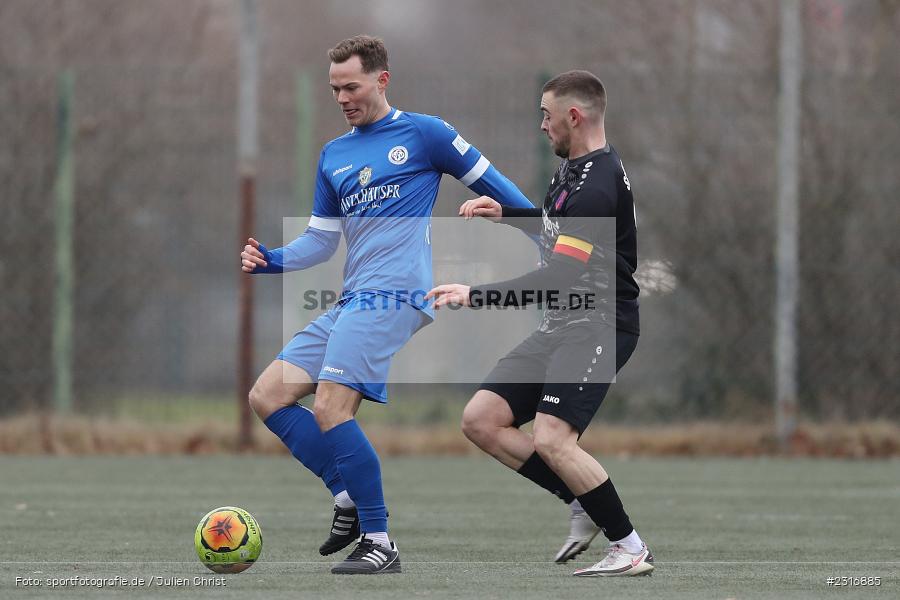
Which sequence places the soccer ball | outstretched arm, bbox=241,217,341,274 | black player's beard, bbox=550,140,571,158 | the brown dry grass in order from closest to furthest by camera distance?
the soccer ball < black player's beard, bbox=550,140,571,158 < outstretched arm, bbox=241,217,341,274 < the brown dry grass

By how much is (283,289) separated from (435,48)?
28.8 m

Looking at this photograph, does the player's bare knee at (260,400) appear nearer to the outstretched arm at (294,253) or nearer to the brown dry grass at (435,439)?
the outstretched arm at (294,253)

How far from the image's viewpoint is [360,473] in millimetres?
6145

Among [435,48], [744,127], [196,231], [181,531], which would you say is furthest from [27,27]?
[435,48]

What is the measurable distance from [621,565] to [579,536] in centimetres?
44

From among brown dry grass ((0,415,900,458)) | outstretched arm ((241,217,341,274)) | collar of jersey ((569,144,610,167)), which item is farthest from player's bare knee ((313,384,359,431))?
brown dry grass ((0,415,900,458))

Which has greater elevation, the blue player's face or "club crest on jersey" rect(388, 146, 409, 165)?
the blue player's face

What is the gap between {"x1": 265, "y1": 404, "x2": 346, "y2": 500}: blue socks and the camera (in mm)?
6574

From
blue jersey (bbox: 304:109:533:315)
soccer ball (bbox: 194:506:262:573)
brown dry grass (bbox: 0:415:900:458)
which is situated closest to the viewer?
soccer ball (bbox: 194:506:262:573)

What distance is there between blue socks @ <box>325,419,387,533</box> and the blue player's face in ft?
4.20

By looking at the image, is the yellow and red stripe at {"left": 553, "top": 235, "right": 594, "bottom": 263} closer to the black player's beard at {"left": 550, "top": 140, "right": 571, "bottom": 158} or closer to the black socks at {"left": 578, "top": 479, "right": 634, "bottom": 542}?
the black player's beard at {"left": 550, "top": 140, "right": 571, "bottom": 158}

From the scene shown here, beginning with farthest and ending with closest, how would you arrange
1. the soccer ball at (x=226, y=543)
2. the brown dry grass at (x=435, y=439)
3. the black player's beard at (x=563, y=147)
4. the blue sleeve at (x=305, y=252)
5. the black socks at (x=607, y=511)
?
the brown dry grass at (x=435, y=439) → the blue sleeve at (x=305, y=252) → the black player's beard at (x=563, y=147) → the black socks at (x=607, y=511) → the soccer ball at (x=226, y=543)

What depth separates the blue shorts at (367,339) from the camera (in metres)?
6.13

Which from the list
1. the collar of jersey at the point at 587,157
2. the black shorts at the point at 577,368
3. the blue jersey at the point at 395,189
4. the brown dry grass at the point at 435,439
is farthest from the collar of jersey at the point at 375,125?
the brown dry grass at the point at 435,439
